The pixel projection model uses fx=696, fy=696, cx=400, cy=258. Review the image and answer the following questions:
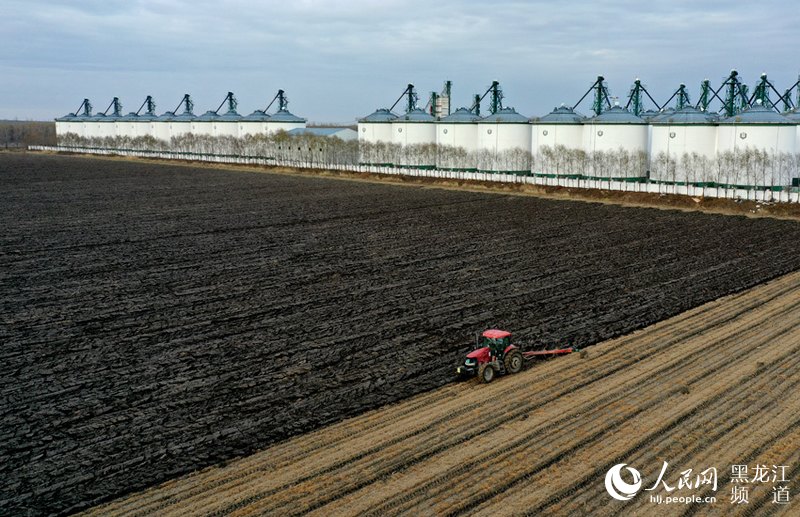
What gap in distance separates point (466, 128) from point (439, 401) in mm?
63589

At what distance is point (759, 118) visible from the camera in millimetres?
54000

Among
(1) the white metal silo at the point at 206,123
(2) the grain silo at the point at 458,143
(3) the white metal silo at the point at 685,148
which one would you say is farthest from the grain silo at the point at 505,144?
(1) the white metal silo at the point at 206,123

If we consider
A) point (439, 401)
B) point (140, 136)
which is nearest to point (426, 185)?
point (439, 401)

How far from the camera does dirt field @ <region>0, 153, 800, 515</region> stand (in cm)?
1347

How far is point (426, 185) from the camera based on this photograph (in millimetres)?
67688

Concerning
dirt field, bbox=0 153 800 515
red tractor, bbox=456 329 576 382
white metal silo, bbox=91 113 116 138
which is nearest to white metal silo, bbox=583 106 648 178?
dirt field, bbox=0 153 800 515

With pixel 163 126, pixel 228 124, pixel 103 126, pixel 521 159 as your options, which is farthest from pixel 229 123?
pixel 521 159

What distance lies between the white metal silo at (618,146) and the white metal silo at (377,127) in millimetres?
28828

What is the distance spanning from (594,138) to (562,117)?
5057 mm

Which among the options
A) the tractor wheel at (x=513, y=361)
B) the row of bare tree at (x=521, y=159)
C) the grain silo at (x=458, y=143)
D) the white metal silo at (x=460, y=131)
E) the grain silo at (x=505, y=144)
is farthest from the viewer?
the white metal silo at (x=460, y=131)

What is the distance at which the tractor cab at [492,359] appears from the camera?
52.5 feet

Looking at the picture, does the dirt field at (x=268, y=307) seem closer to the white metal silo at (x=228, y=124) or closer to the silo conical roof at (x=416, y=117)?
the silo conical roof at (x=416, y=117)

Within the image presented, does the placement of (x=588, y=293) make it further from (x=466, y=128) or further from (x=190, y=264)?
(x=466, y=128)

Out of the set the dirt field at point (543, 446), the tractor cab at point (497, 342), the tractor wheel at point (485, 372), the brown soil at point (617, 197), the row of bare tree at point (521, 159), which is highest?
the row of bare tree at point (521, 159)
